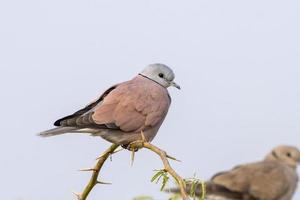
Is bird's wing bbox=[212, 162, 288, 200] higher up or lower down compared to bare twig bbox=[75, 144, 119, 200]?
lower down

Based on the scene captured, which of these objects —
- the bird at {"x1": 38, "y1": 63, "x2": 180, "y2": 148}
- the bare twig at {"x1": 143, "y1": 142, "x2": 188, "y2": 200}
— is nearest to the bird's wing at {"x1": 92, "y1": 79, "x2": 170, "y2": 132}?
the bird at {"x1": 38, "y1": 63, "x2": 180, "y2": 148}

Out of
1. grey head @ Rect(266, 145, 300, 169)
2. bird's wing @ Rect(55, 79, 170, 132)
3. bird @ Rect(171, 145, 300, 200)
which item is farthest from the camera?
grey head @ Rect(266, 145, 300, 169)

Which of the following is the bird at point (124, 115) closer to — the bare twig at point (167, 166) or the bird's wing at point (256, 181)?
the bare twig at point (167, 166)

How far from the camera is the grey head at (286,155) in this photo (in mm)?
10930

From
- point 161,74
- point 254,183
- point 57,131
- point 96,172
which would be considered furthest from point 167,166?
point 254,183

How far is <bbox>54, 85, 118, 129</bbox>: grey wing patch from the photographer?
14.5 feet

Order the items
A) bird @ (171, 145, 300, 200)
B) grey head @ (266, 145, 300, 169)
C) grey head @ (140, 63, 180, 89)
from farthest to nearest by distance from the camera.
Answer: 1. grey head @ (266, 145, 300, 169)
2. bird @ (171, 145, 300, 200)
3. grey head @ (140, 63, 180, 89)

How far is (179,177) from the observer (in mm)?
2672

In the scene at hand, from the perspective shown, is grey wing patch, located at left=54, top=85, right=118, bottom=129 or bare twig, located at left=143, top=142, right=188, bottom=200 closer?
bare twig, located at left=143, top=142, right=188, bottom=200

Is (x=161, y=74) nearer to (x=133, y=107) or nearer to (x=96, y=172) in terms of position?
(x=133, y=107)

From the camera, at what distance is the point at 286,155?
1108cm

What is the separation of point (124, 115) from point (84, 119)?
0.33 metres

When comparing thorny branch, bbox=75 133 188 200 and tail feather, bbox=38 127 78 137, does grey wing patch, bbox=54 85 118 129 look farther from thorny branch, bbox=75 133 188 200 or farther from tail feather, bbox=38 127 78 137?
thorny branch, bbox=75 133 188 200

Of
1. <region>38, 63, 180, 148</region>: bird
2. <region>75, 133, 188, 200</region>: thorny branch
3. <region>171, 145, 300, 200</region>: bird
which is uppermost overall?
<region>75, 133, 188, 200</region>: thorny branch
